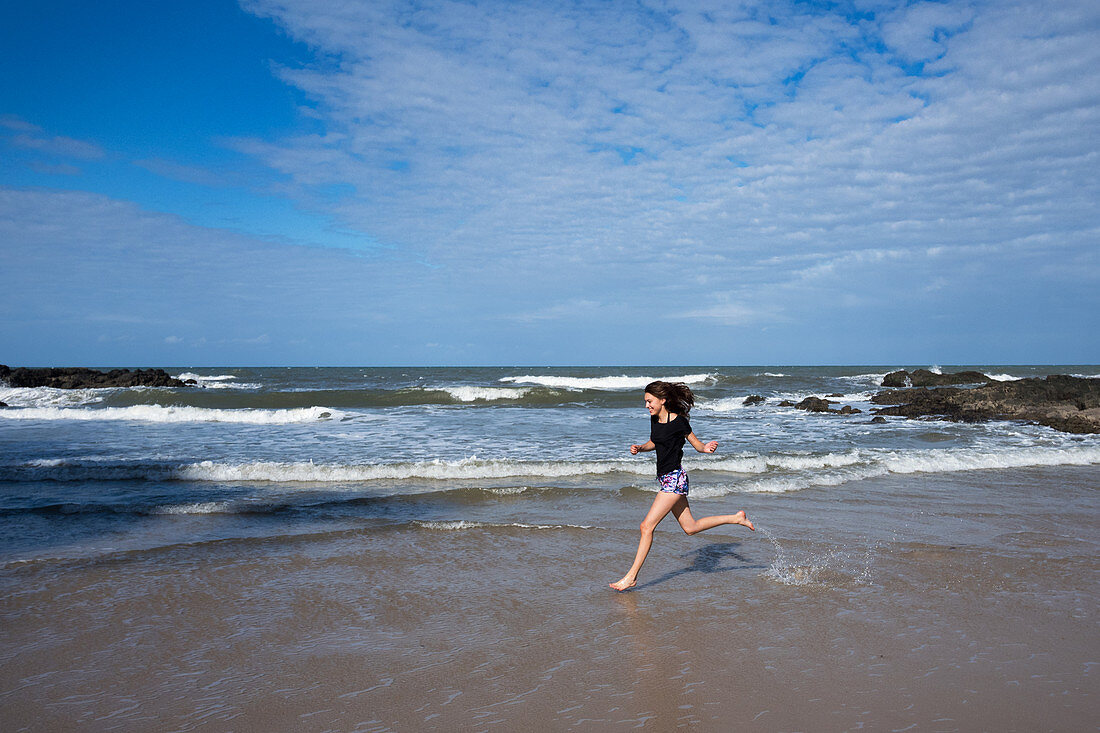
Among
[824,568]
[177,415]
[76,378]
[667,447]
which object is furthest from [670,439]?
[76,378]

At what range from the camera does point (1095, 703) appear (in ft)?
11.4

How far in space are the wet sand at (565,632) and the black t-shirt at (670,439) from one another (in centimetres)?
109

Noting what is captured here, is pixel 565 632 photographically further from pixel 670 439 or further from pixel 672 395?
pixel 672 395

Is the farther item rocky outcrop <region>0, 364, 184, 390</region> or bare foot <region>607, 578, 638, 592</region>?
rocky outcrop <region>0, 364, 184, 390</region>

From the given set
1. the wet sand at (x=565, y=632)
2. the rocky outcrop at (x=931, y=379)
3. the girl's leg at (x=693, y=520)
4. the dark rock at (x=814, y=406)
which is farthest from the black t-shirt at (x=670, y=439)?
the rocky outcrop at (x=931, y=379)

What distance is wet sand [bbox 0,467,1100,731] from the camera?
138 inches

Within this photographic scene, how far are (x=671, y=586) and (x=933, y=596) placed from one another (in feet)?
6.82

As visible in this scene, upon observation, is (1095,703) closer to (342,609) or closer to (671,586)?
(671,586)

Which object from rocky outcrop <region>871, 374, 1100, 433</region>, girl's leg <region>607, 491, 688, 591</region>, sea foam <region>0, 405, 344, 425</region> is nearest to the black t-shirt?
girl's leg <region>607, 491, 688, 591</region>

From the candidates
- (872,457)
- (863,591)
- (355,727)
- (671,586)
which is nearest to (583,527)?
(671,586)

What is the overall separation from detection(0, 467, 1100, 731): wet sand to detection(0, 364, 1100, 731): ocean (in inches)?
0.9

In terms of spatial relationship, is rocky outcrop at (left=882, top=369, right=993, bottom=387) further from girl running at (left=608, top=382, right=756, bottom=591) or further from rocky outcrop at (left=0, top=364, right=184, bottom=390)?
rocky outcrop at (left=0, top=364, right=184, bottom=390)

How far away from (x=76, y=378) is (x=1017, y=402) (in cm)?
4606

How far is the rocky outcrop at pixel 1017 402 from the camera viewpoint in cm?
1911
